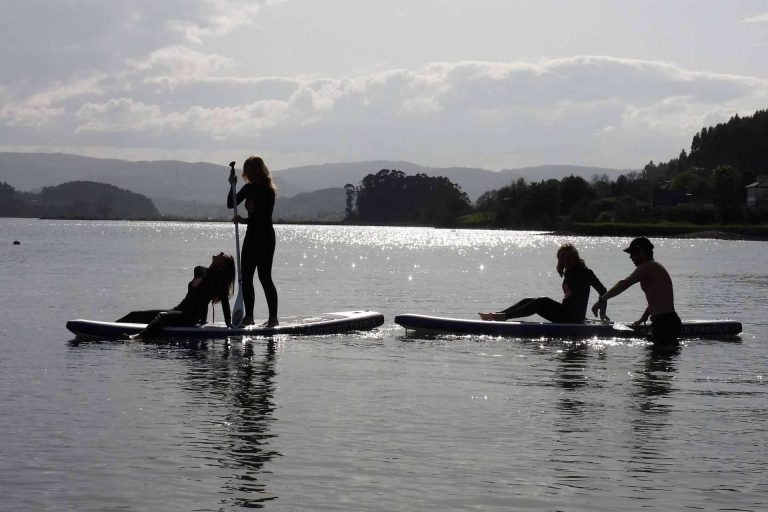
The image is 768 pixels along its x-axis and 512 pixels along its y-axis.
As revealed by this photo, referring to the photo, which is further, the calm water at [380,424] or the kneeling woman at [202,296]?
the kneeling woman at [202,296]

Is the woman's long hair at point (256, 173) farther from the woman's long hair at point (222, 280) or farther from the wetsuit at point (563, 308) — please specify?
the wetsuit at point (563, 308)

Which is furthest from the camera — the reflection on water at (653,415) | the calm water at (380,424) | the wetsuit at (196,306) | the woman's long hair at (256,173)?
the woman's long hair at (256,173)

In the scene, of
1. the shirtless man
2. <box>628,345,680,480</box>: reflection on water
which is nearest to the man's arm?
the shirtless man

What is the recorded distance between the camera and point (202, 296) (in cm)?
2142

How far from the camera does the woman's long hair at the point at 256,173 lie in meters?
21.5

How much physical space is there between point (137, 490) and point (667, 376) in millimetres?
10564

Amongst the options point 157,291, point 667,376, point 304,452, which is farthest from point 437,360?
point 157,291

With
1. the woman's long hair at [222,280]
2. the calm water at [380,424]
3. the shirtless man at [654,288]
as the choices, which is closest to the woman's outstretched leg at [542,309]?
the calm water at [380,424]

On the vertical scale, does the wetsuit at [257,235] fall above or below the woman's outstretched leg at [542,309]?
above

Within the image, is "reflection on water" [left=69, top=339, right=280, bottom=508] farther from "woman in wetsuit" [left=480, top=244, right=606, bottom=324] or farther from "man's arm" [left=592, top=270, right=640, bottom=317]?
"man's arm" [left=592, top=270, right=640, bottom=317]

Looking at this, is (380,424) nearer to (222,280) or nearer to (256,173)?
(222,280)

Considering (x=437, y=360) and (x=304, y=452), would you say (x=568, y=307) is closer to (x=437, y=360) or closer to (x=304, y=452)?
(x=437, y=360)

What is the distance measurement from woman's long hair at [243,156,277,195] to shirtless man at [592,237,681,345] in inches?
263

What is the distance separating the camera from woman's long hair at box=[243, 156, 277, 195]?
21547 mm
